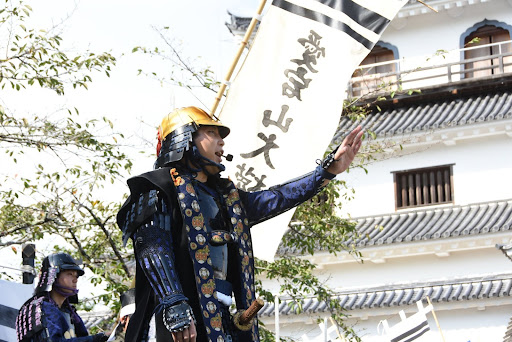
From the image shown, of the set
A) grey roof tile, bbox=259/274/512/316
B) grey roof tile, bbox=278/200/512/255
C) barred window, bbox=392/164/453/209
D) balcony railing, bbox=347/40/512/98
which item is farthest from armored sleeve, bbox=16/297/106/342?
barred window, bbox=392/164/453/209

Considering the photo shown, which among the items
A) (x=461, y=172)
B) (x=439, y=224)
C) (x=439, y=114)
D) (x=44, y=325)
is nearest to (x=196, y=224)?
(x=44, y=325)

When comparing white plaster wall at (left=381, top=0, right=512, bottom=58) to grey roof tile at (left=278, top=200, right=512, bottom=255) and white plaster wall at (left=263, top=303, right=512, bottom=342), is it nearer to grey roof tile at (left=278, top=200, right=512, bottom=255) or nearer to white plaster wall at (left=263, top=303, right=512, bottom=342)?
grey roof tile at (left=278, top=200, right=512, bottom=255)

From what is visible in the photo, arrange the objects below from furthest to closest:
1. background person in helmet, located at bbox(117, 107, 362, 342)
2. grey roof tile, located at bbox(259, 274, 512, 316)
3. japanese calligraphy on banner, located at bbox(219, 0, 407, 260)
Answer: grey roof tile, located at bbox(259, 274, 512, 316), japanese calligraphy on banner, located at bbox(219, 0, 407, 260), background person in helmet, located at bbox(117, 107, 362, 342)

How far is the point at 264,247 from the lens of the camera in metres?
7.07

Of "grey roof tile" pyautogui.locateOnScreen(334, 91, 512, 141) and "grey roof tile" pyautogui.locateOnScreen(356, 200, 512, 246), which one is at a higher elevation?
"grey roof tile" pyautogui.locateOnScreen(334, 91, 512, 141)

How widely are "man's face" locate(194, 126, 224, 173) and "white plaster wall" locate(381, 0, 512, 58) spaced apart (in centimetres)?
1966

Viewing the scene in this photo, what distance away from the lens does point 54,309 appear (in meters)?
6.67

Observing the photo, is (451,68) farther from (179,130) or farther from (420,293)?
(179,130)

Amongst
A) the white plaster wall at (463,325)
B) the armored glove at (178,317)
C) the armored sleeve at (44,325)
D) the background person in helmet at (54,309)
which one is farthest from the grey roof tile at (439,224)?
the armored glove at (178,317)

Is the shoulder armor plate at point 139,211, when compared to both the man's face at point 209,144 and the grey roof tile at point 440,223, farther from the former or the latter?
the grey roof tile at point 440,223

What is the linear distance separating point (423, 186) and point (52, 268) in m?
17.8

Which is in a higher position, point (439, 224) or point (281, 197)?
point (439, 224)

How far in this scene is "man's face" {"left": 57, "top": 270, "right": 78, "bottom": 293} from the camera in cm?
684

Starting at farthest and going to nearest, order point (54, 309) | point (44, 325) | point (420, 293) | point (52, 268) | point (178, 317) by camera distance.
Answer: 1. point (420, 293)
2. point (52, 268)
3. point (54, 309)
4. point (44, 325)
5. point (178, 317)
